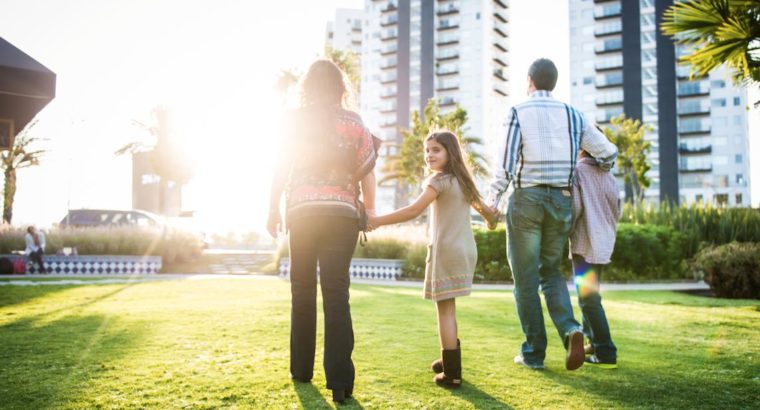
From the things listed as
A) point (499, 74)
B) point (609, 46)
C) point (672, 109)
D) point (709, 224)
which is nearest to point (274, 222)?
point (709, 224)

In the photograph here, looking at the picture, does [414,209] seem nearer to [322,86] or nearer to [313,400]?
[322,86]

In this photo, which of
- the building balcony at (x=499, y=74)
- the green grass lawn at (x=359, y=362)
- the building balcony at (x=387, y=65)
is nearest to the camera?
the green grass lawn at (x=359, y=362)

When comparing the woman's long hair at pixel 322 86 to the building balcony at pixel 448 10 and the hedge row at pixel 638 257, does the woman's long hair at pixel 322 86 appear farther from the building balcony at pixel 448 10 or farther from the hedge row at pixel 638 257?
the building balcony at pixel 448 10

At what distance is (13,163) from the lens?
1615 inches

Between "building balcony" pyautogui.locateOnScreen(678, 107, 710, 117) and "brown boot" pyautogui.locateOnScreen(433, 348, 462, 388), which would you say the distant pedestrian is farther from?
"building balcony" pyautogui.locateOnScreen(678, 107, 710, 117)

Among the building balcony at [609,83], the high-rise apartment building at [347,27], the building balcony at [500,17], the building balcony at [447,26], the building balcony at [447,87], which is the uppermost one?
the high-rise apartment building at [347,27]

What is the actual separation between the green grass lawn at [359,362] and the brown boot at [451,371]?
7cm

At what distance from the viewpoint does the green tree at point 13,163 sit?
128 feet

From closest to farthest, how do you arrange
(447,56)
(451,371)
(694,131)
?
(451,371) < (694,131) < (447,56)

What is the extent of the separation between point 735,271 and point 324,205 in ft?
A: 32.0

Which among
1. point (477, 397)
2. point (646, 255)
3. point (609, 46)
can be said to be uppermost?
point (609, 46)

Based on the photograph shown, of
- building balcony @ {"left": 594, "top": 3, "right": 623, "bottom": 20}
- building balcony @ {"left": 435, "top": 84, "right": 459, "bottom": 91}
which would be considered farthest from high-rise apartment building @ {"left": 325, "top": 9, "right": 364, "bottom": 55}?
building balcony @ {"left": 594, "top": 3, "right": 623, "bottom": 20}

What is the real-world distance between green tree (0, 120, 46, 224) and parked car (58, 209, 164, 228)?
20528 mm

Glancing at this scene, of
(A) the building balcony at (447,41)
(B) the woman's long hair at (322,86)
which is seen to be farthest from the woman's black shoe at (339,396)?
(A) the building balcony at (447,41)
